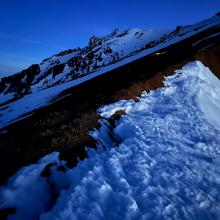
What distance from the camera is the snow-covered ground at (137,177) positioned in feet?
28.7

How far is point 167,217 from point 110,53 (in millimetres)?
129024

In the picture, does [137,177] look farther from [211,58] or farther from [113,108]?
[211,58]

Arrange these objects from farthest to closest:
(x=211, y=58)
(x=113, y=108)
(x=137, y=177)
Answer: (x=211, y=58), (x=113, y=108), (x=137, y=177)

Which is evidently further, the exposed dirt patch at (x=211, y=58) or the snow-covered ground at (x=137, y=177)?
the exposed dirt patch at (x=211, y=58)

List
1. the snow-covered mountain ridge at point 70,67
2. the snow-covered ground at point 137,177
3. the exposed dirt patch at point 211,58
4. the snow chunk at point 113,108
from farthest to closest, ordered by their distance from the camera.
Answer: the snow-covered mountain ridge at point 70,67
the exposed dirt patch at point 211,58
the snow chunk at point 113,108
the snow-covered ground at point 137,177

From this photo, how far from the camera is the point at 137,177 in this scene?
1029 cm

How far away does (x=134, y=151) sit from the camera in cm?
1230

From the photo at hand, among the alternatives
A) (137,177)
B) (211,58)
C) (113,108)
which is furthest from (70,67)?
(137,177)

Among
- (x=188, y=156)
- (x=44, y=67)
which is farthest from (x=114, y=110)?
(x=44, y=67)

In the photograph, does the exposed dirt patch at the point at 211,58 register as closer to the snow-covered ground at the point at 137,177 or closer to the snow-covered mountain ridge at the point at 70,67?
the snow-covered ground at the point at 137,177

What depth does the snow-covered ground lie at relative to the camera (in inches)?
344

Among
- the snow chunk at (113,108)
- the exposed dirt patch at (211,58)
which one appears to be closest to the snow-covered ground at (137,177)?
the snow chunk at (113,108)

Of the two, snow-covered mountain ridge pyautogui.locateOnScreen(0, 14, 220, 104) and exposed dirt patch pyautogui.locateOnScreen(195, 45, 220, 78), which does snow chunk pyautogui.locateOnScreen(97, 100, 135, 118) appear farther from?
snow-covered mountain ridge pyautogui.locateOnScreen(0, 14, 220, 104)

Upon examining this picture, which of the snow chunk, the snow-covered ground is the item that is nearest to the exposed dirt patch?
the snow-covered ground
